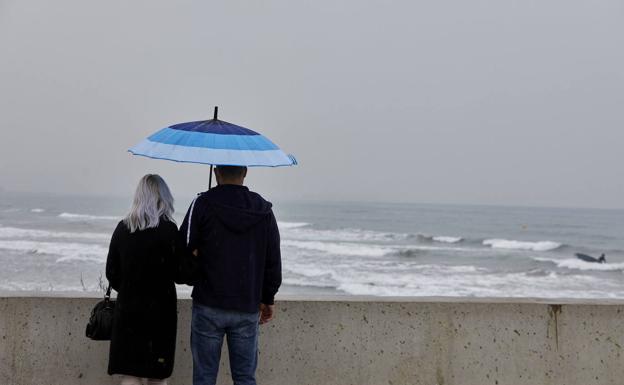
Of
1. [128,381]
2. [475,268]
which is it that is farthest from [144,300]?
[475,268]

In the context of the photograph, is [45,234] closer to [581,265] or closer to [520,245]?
[581,265]

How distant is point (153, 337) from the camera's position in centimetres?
350

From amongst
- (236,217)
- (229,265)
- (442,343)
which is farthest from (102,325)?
(442,343)

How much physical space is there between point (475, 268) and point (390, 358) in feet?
85.7

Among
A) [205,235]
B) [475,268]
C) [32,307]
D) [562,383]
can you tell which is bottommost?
[475,268]

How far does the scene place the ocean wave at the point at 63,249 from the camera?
83.2ft

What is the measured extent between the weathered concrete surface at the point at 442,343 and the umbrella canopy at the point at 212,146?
1.06 m

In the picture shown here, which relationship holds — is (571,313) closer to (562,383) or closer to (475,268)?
(562,383)

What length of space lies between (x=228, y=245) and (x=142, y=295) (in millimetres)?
510

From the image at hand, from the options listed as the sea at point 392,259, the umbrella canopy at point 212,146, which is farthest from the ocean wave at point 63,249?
the umbrella canopy at point 212,146

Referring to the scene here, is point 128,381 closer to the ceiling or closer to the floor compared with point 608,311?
closer to the floor

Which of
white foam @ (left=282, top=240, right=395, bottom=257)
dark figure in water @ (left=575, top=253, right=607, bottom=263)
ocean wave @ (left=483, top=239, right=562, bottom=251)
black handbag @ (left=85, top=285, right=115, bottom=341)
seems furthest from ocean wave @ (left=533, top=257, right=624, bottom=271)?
black handbag @ (left=85, top=285, right=115, bottom=341)

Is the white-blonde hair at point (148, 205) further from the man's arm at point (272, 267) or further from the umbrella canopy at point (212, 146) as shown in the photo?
the man's arm at point (272, 267)

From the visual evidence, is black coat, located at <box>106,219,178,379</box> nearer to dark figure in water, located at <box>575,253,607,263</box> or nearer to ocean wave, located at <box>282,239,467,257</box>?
ocean wave, located at <box>282,239,467,257</box>
